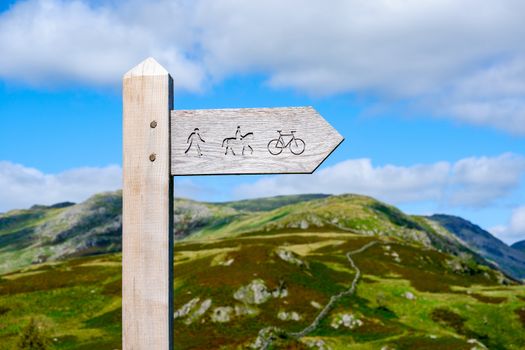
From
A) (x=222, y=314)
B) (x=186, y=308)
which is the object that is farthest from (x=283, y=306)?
(x=186, y=308)

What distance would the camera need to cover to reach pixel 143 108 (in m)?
6.70

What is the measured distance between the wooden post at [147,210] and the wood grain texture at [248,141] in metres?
0.21

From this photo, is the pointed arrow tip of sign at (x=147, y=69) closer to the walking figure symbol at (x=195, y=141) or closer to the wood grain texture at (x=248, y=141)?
the wood grain texture at (x=248, y=141)

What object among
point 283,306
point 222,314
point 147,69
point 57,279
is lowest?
point 222,314

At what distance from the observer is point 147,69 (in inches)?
265

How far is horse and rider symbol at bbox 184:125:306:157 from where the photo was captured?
6504 millimetres

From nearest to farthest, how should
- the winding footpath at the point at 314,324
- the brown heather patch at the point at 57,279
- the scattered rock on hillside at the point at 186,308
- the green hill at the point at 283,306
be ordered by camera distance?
the winding footpath at the point at 314,324, the green hill at the point at 283,306, the scattered rock on hillside at the point at 186,308, the brown heather patch at the point at 57,279

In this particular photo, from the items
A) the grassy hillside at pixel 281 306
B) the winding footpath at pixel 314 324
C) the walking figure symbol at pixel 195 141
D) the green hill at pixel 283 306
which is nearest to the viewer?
the walking figure symbol at pixel 195 141

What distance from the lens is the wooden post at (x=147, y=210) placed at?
21.3ft

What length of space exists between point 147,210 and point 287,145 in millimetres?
1760

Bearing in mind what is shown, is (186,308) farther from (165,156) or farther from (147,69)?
(147,69)

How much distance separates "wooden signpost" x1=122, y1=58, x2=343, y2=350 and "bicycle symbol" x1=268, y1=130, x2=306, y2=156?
0.01 metres

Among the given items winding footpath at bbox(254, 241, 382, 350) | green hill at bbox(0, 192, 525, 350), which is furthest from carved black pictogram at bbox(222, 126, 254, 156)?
green hill at bbox(0, 192, 525, 350)

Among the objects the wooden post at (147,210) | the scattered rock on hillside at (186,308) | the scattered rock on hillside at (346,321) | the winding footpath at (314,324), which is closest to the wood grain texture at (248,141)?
the wooden post at (147,210)
